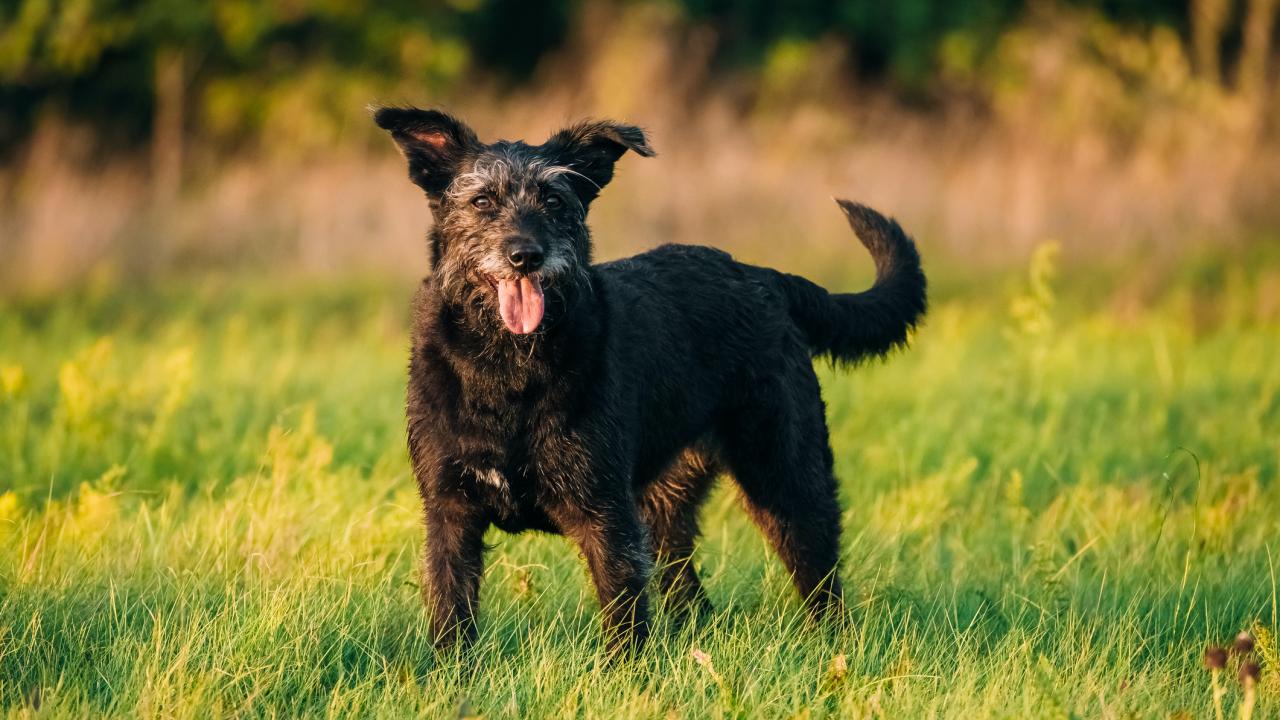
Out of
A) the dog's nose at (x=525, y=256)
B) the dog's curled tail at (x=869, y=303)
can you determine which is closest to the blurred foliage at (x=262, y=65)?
the dog's curled tail at (x=869, y=303)

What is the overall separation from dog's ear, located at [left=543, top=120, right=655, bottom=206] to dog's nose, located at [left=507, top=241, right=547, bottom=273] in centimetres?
48

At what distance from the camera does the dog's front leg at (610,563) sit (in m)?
4.48

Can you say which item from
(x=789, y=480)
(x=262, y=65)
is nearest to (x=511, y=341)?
(x=789, y=480)

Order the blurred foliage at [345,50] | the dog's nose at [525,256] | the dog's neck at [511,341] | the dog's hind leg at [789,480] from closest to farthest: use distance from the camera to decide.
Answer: the dog's nose at [525,256] → the dog's neck at [511,341] → the dog's hind leg at [789,480] → the blurred foliage at [345,50]

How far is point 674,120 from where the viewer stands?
62.4 ft

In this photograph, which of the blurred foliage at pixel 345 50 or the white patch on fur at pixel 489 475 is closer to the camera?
the white patch on fur at pixel 489 475

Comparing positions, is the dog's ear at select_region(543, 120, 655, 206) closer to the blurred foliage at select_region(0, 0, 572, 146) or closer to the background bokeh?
the background bokeh

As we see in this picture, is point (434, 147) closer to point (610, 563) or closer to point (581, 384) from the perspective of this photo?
point (581, 384)

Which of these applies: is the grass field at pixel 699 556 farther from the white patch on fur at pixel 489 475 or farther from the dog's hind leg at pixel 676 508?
the white patch on fur at pixel 489 475

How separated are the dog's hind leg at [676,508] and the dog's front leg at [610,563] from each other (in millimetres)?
843

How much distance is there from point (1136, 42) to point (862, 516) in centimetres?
1628

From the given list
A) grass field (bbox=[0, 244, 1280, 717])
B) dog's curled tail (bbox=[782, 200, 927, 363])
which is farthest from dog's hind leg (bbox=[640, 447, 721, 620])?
dog's curled tail (bbox=[782, 200, 927, 363])

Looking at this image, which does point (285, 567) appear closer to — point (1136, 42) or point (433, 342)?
point (433, 342)

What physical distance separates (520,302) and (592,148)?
82cm
